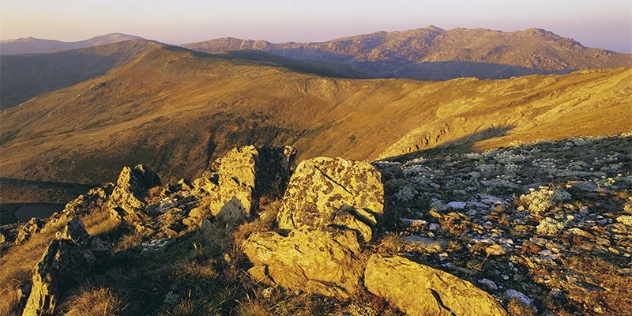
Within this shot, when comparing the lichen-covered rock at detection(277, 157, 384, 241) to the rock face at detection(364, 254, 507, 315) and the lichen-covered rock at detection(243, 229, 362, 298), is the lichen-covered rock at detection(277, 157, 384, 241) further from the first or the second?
the rock face at detection(364, 254, 507, 315)

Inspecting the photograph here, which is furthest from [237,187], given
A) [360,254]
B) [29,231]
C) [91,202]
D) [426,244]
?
[29,231]

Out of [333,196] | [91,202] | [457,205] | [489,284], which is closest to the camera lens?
[489,284]

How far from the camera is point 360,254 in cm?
695

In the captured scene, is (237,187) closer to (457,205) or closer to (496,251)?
(457,205)

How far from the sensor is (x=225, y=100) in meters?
105

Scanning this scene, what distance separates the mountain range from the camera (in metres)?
44.3

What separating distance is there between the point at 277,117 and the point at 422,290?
3677 inches

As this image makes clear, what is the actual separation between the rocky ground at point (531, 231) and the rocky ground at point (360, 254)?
1.2 inches

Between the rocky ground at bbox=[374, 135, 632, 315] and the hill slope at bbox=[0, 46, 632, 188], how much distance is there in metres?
19.4

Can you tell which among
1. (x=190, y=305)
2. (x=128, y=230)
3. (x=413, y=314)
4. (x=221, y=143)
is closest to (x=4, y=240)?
(x=128, y=230)

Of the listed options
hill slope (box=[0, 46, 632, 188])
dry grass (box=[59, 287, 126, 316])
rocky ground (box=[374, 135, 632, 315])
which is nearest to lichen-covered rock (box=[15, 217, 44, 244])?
dry grass (box=[59, 287, 126, 316])

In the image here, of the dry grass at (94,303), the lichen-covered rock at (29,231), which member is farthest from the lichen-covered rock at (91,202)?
the dry grass at (94,303)

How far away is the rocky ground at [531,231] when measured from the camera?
231 inches

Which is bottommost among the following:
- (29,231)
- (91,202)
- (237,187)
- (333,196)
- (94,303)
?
(29,231)
